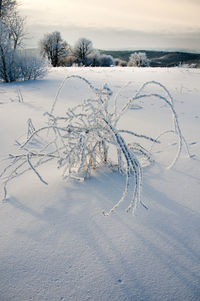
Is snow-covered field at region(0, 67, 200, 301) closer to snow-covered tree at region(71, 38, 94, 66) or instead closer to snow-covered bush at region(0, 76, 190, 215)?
snow-covered bush at region(0, 76, 190, 215)

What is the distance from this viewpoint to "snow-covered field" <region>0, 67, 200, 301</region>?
681mm

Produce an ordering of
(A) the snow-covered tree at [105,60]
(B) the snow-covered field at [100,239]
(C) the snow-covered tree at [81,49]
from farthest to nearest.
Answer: (A) the snow-covered tree at [105,60] < (C) the snow-covered tree at [81,49] < (B) the snow-covered field at [100,239]

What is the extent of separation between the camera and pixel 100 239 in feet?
2.75

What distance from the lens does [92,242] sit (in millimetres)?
825

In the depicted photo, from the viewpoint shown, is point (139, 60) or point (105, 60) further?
point (105, 60)

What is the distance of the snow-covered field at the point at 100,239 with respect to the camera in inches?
26.8

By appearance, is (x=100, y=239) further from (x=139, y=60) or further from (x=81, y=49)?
(x=81, y=49)

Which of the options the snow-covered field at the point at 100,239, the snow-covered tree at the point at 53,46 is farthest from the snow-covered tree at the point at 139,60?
the snow-covered field at the point at 100,239

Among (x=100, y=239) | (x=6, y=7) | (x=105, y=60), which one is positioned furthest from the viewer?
(x=105, y=60)

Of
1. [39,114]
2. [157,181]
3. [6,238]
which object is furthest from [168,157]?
[39,114]

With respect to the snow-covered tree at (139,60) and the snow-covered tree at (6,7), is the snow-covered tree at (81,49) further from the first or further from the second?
the snow-covered tree at (6,7)

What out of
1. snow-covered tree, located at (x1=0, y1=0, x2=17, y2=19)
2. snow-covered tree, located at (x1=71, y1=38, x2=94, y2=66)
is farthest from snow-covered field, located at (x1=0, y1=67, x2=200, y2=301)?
snow-covered tree, located at (x1=71, y1=38, x2=94, y2=66)

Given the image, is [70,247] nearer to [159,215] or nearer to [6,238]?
[6,238]

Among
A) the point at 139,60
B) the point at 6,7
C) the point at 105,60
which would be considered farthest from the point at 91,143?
the point at 105,60
